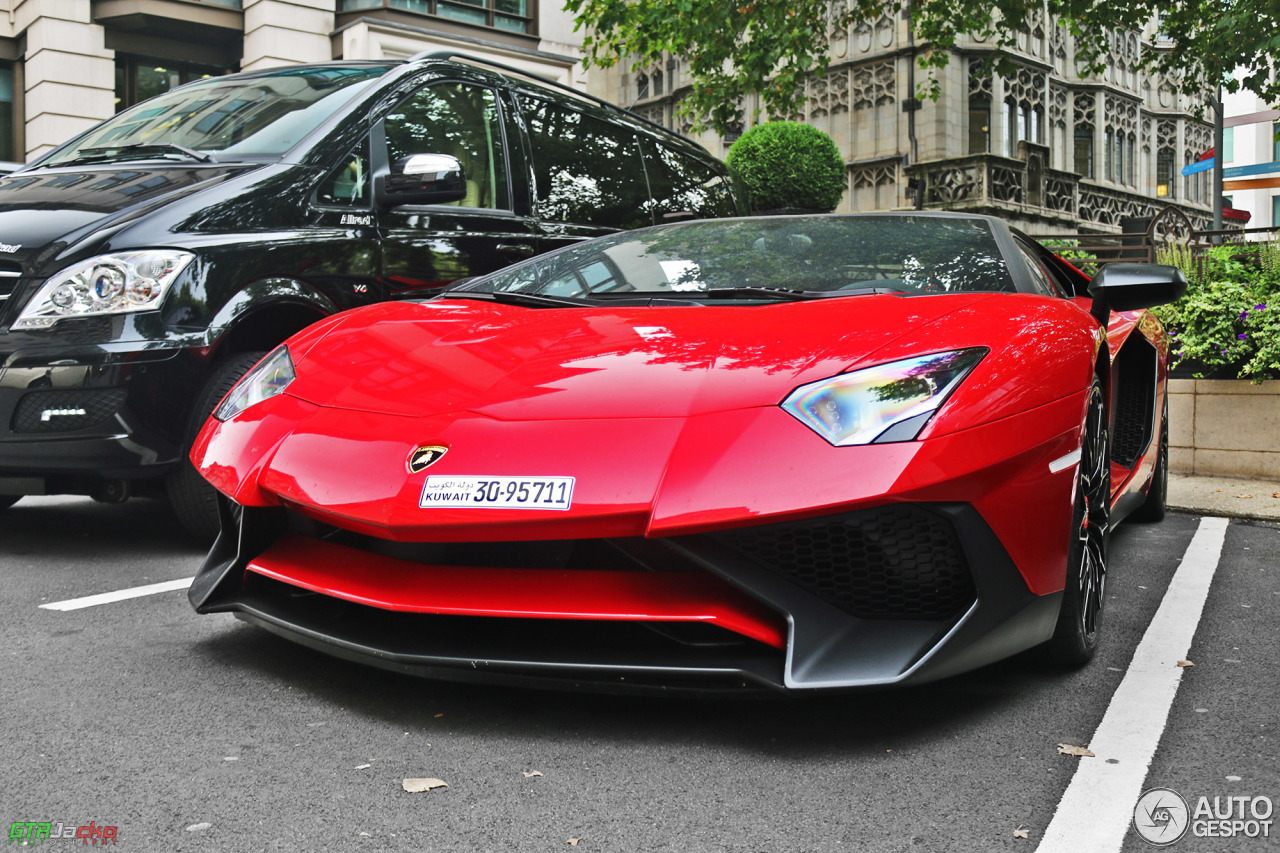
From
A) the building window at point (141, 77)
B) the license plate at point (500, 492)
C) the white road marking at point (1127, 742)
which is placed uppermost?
the building window at point (141, 77)

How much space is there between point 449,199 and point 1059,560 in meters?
2.99

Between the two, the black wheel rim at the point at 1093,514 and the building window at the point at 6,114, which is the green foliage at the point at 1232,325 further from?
the building window at the point at 6,114

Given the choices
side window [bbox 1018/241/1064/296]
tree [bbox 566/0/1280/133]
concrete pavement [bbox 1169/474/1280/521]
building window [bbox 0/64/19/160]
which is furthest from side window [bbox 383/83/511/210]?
building window [bbox 0/64/19/160]

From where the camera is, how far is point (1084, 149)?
3756 cm

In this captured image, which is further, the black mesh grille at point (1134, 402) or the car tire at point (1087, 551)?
the black mesh grille at point (1134, 402)

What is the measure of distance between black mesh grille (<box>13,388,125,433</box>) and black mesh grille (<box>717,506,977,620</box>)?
8.19 feet

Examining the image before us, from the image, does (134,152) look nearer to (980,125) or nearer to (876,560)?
(876,560)

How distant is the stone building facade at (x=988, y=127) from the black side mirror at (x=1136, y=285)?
1096 inches

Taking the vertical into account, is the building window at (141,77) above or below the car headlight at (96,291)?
above

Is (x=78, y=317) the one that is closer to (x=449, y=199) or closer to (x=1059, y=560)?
(x=449, y=199)

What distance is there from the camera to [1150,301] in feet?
11.9

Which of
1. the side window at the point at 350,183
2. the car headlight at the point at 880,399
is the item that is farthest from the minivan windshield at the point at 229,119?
the car headlight at the point at 880,399

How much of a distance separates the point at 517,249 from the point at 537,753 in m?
3.41

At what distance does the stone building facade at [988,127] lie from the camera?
3191 centimetres
